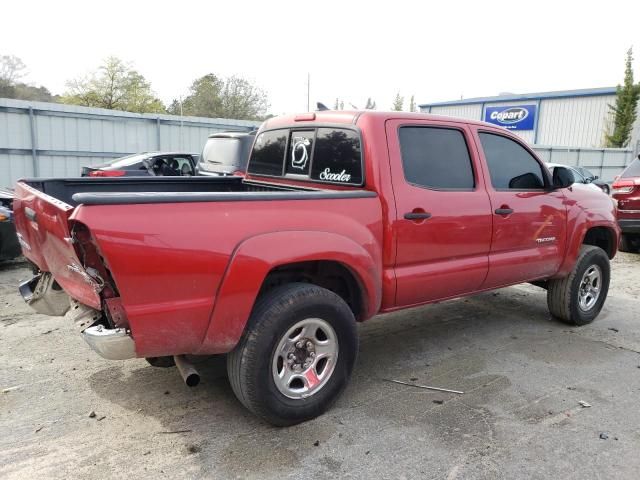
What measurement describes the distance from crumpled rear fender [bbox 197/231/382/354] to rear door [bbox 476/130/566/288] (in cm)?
177

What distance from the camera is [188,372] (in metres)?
3.10

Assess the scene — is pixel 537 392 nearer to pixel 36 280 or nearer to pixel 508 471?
pixel 508 471

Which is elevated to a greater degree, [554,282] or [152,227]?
[152,227]

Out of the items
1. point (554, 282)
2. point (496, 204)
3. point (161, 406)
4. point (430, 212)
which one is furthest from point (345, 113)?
point (554, 282)

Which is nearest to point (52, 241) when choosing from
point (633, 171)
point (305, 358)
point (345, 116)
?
point (305, 358)

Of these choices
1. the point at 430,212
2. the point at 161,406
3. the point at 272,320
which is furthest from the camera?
the point at 430,212

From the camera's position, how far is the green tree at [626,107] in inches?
1214

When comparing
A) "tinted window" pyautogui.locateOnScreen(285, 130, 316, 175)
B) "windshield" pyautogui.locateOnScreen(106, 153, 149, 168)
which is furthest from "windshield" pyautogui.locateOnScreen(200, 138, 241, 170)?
"tinted window" pyautogui.locateOnScreen(285, 130, 316, 175)

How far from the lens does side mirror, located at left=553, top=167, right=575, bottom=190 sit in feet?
15.2

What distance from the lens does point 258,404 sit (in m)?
3.05

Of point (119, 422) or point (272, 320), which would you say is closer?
point (272, 320)

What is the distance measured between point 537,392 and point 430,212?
1513mm

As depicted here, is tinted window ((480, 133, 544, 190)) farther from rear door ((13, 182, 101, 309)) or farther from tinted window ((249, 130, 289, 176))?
rear door ((13, 182, 101, 309))

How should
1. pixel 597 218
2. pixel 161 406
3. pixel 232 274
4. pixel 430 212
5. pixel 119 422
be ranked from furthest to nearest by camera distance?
1. pixel 597 218
2. pixel 430 212
3. pixel 161 406
4. pixel 119 422
5. pixel 232 274
